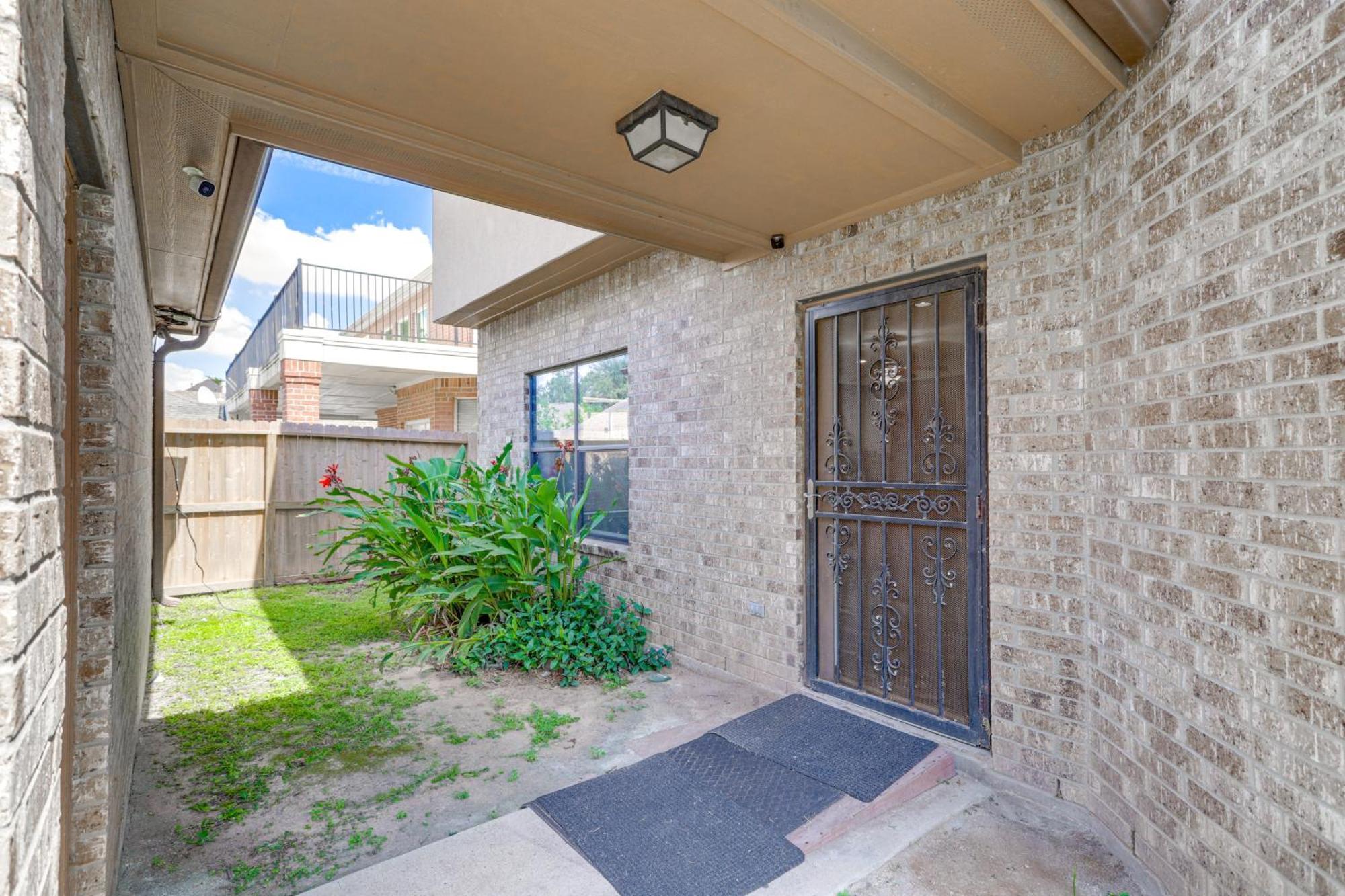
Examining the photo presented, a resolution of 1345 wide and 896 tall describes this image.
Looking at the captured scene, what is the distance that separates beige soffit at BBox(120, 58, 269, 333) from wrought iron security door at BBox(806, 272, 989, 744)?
291 centimetres

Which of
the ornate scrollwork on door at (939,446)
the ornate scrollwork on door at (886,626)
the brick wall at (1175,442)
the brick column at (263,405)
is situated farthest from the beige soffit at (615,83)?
the brick column at (263,405)

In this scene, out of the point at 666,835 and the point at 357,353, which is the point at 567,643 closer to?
the point at 666,835

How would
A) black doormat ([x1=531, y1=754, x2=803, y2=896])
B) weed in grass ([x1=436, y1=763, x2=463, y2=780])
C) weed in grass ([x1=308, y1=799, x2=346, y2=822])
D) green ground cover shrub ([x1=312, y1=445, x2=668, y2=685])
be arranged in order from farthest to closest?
A: green ground cover shrub ([x1=312, y1=445, x2=668, y2=685]), weed in grass ([x1=436, y1=763, x2=463, y2=780]), weed in grass ([x1=308, y1=799, x2=346, y2=822]), black doormat ([x1=531, y1=754, x2=803, y2=896])

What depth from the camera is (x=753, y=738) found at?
3.22 m

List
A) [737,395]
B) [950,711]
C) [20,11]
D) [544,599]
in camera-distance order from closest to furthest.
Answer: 1. [20,11]
2. [950,711]
3. [737,395]
4. [544,599]

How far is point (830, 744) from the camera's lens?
3.13 m

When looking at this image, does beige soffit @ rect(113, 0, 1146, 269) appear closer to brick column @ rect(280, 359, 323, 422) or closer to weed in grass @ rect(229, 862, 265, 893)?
weed in grass @ rect(229, 862, 265, 893)

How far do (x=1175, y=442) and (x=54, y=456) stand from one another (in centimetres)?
273

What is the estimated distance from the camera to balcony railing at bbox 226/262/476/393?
10602 millimetres

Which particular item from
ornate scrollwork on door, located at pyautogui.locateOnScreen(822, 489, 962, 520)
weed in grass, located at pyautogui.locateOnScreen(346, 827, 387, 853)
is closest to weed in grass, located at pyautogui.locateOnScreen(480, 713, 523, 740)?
weed in grass, located at pyautogui.locateOnScreen(346, 827, 387, 853)

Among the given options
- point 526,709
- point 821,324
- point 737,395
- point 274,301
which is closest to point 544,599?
point 526,709

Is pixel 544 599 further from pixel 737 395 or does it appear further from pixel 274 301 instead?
pixel 274 301

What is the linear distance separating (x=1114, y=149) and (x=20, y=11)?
295cm

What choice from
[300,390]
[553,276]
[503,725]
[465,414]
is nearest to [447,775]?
[503,725]
